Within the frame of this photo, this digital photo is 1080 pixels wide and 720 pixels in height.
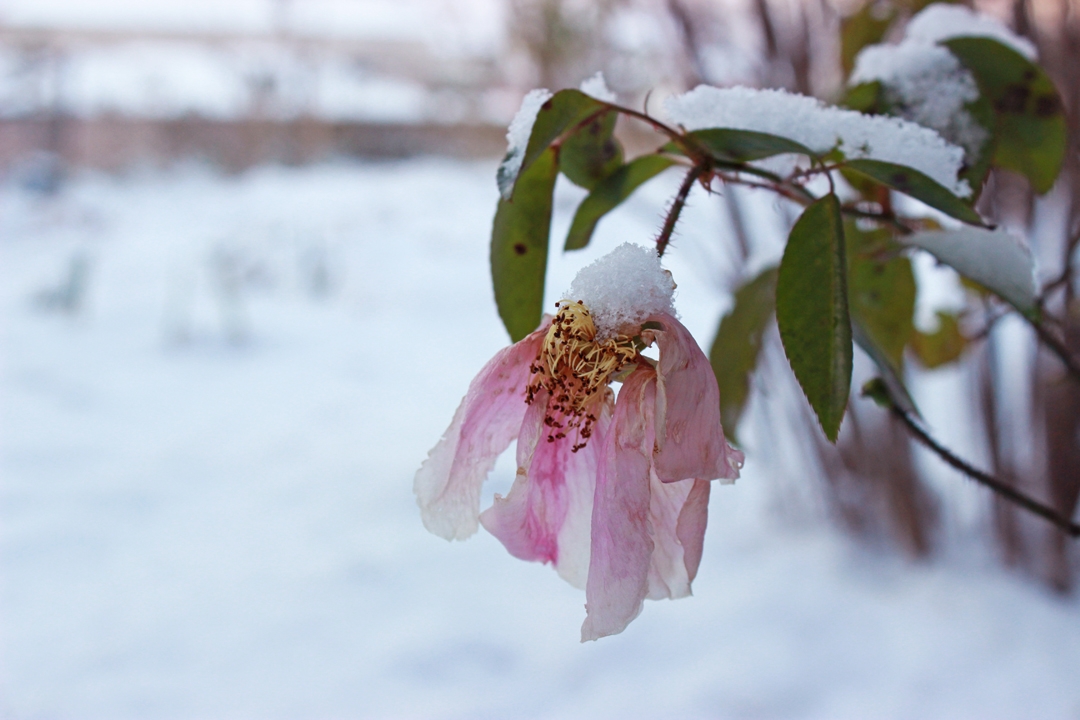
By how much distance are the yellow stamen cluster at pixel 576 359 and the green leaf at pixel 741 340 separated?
0.20m

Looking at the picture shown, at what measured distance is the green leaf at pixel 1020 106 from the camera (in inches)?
17.0

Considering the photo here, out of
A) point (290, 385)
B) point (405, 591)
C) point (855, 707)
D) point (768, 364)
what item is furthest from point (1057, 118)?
point (290, 385)

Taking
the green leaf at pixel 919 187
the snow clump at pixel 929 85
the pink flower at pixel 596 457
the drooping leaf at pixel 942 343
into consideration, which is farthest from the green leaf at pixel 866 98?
the drooping leaf at pixel 942 343

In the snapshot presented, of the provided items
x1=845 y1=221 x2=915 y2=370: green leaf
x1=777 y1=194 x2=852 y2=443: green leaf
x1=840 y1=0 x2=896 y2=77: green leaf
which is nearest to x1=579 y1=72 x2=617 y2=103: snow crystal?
x1=777 y1=194 x2=852 y2=443: green leaf

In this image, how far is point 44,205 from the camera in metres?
4.27

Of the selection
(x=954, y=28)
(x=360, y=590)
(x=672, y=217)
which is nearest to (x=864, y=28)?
(x=954, y=28)

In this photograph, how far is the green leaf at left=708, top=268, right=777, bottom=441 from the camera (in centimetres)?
48

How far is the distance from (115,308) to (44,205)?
210 centimetres

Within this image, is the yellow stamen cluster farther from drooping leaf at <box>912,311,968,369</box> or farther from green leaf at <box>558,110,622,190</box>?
drooping leaf at <box>912,311,968,369</box>

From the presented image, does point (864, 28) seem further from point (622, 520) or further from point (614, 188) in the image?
point (622, 520)

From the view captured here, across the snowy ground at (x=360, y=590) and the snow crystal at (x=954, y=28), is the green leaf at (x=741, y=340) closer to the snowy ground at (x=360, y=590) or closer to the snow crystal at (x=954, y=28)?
the snow crystal at (x=954, y=28)

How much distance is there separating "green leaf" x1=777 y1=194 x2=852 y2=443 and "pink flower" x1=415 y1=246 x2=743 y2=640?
37 mm

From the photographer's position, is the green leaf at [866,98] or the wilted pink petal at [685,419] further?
the green leaf at [866,98]

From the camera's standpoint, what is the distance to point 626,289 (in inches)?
10.9
